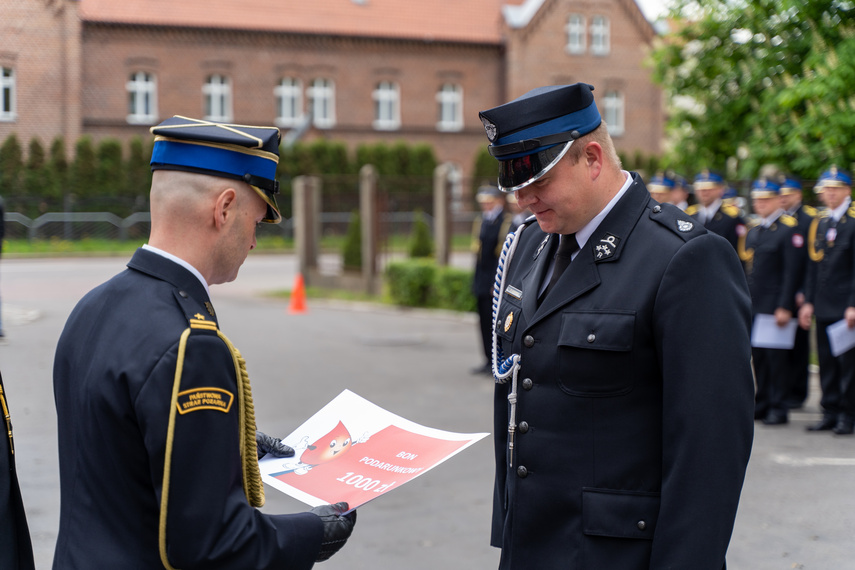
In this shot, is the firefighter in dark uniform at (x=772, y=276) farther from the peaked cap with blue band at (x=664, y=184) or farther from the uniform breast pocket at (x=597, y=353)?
the uniform breast pocket at (x=597, y=353)

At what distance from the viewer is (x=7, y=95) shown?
88.8 ft

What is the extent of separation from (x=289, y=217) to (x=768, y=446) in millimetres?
28801

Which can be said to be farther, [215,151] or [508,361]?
[508,361]

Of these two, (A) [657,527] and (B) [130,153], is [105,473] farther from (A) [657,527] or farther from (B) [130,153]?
(B) [130,153]

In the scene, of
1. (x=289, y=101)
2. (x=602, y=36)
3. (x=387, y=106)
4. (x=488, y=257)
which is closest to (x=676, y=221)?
(x=488, y=257)

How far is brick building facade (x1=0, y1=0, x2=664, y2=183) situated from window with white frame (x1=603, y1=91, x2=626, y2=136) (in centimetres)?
6

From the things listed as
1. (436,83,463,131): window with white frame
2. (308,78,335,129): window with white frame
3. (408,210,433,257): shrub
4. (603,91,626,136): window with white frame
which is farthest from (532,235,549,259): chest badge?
(603,91,626,136): window with white frame

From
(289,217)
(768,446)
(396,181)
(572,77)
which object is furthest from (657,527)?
(572,77)

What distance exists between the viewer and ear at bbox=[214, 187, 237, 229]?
1.98 metres

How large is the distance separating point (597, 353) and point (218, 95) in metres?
36.5

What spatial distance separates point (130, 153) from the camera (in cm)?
3419

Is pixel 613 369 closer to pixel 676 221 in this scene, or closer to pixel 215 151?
pixel 676 221

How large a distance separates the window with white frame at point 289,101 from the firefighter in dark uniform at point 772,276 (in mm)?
30837

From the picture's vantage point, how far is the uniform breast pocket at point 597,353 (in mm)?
2197
